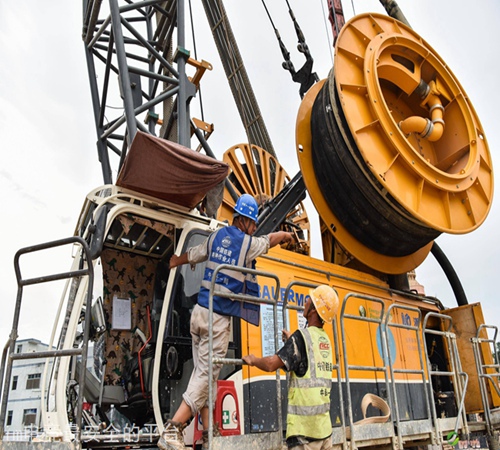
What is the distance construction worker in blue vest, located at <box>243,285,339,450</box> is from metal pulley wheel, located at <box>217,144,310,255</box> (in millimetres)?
3354

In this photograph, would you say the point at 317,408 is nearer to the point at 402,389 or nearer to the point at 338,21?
the point at 402,389

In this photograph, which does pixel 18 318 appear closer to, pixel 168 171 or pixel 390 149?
pixel 168 171

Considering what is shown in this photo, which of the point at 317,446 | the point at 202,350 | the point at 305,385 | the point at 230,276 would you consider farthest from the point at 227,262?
the point at 317,446

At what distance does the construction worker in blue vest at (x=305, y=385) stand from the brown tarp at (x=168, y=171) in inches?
58.7

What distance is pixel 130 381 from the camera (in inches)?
163

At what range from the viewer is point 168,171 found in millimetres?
3785

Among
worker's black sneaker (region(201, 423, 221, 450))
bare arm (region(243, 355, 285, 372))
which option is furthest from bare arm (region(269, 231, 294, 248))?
worker's black sneaker (region(201, 423, 221, 450))

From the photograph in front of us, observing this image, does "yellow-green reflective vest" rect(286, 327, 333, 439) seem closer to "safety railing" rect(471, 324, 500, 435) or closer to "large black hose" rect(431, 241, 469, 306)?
"safety railing" rect(471, 324, 500, 435)

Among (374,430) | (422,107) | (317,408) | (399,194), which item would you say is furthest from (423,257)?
(317,408)

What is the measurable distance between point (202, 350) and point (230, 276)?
1.79 feet

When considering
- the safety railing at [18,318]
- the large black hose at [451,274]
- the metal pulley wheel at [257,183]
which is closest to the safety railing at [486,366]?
the large black hose at [451,274]

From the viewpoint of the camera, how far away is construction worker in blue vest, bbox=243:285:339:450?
295 centimetres

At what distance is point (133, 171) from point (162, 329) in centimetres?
119

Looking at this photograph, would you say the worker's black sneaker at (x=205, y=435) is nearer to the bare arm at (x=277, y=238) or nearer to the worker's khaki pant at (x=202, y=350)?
the worker's khaki pant at (x=202, y=350)
